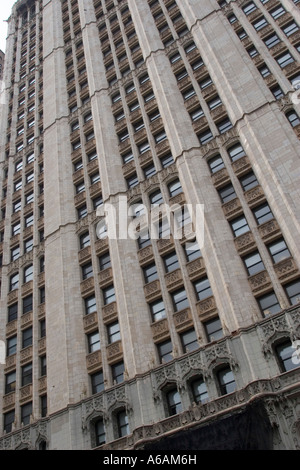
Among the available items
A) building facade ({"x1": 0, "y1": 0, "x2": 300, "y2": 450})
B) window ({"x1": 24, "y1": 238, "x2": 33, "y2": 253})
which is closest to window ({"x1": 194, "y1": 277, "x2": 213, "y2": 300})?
building facade ({"x1": 0, "y1": 0, "x2": 300, "y2": 450})

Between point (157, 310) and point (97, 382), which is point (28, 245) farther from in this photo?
point (157, 310)

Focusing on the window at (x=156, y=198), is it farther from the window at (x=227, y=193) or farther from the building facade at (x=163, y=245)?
the window at (x=227, y=193)

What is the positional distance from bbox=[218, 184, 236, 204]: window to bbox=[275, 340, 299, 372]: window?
34.8ft

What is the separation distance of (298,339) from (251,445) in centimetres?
556

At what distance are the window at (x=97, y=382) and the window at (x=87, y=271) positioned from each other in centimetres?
744

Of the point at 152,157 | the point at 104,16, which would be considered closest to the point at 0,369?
the point at 152,157

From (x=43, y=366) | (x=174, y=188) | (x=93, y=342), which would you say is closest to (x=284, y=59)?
(x=174, y=188)

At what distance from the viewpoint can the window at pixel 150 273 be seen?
3306cm

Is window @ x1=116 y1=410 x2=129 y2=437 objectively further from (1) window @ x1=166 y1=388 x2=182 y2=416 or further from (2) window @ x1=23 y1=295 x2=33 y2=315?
(2) window @ x1=23 y1=295 x2=33 y2=315

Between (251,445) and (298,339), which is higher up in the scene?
(298,339)

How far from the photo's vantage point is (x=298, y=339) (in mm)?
24891

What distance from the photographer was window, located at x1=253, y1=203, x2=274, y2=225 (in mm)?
30609

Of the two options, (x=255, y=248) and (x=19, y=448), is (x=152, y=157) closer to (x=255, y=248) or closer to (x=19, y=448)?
(x=255, y=248)

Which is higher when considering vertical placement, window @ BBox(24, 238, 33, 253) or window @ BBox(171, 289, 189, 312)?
window @ BBox(24, 238, 33, 253)
